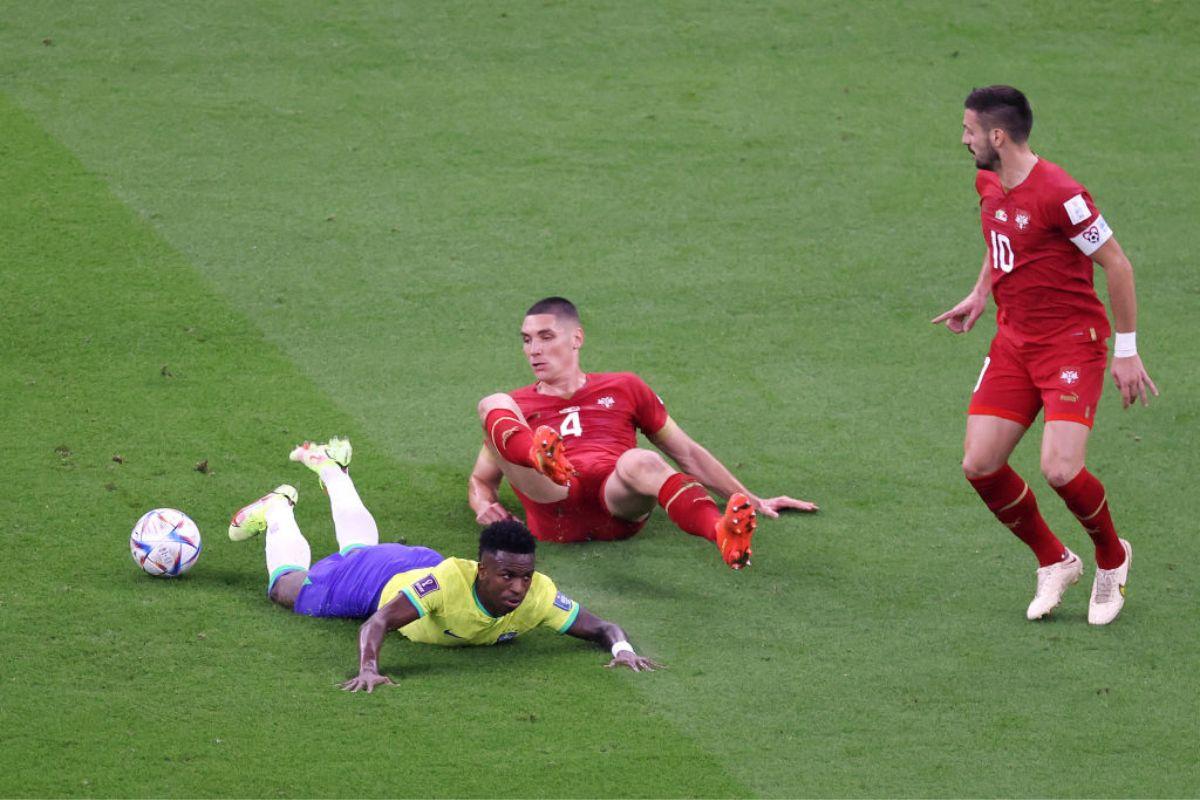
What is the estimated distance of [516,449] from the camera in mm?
7809

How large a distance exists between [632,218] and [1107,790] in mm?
7059

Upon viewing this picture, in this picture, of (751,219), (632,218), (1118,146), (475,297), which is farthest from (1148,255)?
(475,297)

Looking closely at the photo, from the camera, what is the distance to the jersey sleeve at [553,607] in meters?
7.20

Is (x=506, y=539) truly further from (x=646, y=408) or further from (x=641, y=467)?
(x=646, y=408)

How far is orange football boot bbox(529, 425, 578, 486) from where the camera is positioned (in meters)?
7.44

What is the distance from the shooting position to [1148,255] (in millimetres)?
12211

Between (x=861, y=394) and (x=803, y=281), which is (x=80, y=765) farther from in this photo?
(x=803, y=281)

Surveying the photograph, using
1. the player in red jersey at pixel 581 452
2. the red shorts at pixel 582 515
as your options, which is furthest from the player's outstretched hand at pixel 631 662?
the red shorts at pixel 582 515

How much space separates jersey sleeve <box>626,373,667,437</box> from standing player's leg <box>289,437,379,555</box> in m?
1.47

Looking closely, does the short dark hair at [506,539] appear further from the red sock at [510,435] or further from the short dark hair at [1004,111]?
the short dark hair at [1004,111]

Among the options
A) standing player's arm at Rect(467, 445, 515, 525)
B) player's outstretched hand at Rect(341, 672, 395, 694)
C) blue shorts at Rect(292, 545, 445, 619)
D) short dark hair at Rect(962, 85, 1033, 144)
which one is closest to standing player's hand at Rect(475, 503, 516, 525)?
standing player's arm at Rect(467, 445, 515, 525)

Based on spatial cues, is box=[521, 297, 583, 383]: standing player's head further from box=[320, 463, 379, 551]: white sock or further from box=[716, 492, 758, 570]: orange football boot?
box=[716, 492, 758, 570]: orange football boot

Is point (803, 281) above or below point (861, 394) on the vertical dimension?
above

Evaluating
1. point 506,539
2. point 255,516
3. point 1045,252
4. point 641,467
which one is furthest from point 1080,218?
point 255,516
